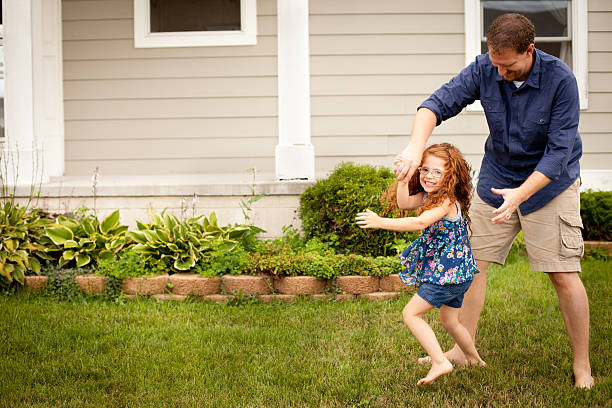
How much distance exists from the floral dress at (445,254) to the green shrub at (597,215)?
3.41 metres

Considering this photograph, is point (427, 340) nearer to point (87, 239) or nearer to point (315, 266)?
point (315, 266)

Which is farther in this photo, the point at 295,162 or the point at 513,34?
the point at 295,162

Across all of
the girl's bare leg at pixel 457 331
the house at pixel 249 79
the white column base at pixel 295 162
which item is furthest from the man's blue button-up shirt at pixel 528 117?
the house at pixel 249 79

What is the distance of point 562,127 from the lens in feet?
9.02

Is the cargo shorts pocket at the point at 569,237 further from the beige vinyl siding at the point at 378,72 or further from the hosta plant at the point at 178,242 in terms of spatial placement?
the beige vinyl siding at the point at 378,72

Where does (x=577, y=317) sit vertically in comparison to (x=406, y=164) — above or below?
below

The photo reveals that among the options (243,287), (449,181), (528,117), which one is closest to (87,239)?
(243,287)

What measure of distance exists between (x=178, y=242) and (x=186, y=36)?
3.19m

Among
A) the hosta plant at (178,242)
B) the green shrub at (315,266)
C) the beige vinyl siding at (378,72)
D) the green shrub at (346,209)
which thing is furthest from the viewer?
the beige vinyl siding at (378,72)

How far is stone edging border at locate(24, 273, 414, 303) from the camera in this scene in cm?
454

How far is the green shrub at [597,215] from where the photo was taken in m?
5.88

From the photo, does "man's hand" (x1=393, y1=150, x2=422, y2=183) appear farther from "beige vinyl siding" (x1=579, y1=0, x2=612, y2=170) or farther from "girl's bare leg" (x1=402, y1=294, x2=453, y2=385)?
"beige vinyl siding" (x1=579, y1=0, x2=612, y2=170)

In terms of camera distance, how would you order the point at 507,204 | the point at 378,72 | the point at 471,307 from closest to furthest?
1. the point at 507,204
2. the point at 471,307
3. the point at 378,72

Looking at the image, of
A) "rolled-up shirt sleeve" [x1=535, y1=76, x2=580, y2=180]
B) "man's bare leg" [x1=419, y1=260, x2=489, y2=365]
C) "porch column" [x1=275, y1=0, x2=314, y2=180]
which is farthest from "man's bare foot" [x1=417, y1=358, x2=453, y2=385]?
"porch column" [x1=275, y1=0, x2=314, y2=180]
